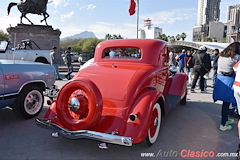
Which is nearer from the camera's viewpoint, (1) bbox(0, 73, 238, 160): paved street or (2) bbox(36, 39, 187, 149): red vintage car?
(2) bbox(36, 39, 187, 149): red vintage car

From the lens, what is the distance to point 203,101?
18.9ft

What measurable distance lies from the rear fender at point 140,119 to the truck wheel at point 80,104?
463 millimetres

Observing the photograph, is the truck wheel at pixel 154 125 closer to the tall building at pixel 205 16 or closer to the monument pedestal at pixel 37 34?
the monument pedestal at pixel 37 34

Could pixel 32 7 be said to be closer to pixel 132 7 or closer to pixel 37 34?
pixel 37 34

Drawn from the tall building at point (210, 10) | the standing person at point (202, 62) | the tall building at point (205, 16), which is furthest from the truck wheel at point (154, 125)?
the tall building at point (210, 10)

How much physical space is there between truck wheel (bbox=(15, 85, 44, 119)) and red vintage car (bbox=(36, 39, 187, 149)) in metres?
1.04

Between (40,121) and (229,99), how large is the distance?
126 inches

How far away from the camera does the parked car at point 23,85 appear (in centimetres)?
343

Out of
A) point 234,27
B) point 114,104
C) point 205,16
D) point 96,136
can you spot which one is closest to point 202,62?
point 114,104

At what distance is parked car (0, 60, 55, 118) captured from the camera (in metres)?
3.43

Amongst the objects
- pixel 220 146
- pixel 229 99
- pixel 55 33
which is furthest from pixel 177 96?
pixel 55 33

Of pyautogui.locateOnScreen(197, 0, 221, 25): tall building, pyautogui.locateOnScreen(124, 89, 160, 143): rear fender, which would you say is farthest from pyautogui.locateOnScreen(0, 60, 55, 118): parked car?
pyautogui.locateOnScreen(197, 0, 221, 25): tall building

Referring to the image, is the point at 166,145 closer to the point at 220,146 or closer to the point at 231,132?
the point at 220,146

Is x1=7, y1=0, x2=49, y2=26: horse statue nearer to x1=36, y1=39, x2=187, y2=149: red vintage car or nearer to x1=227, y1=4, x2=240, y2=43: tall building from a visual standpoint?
x1=36, y1=39, x2=187, y2=149: red vintage car
